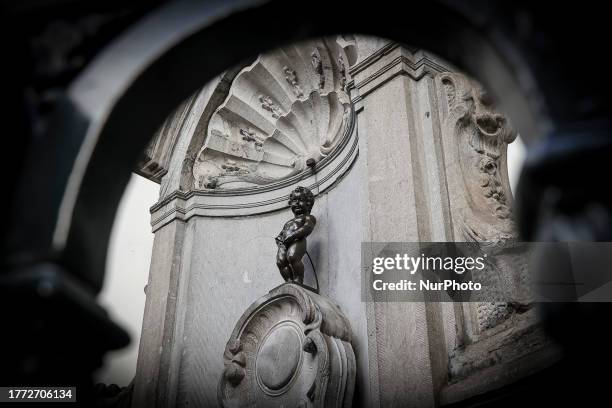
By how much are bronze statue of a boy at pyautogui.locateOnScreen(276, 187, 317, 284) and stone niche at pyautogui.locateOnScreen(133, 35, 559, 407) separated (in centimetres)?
24

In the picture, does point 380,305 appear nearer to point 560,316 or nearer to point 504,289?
point 504,289

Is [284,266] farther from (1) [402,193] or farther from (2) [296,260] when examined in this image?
(1) [402,193]

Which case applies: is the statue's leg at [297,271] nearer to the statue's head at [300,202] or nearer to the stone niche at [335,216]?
the stone niche at [335,216]

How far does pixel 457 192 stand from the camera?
3092 millimetres

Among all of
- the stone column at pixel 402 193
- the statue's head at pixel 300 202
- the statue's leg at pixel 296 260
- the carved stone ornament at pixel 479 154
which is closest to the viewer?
the stone column at pixel 402 193

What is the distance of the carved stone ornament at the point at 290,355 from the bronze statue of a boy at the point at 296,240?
182 mm

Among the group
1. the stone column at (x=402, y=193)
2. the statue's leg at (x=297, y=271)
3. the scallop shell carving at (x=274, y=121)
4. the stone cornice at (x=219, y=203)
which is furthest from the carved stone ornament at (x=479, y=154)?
the stone cornice at (x=219, y=203)

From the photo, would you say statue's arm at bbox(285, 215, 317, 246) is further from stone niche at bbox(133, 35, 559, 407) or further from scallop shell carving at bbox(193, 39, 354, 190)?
scallop shell carving at bbox(193, 39, 354, 190)

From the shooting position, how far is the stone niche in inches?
108

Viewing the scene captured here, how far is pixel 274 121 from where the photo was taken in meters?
5.52

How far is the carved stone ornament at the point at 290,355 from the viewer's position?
3352mm

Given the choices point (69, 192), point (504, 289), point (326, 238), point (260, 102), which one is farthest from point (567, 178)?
point (260, 102)

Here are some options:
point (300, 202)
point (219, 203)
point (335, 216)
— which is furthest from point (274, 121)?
point (300, 202)

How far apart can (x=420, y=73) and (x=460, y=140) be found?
0.52 meters
